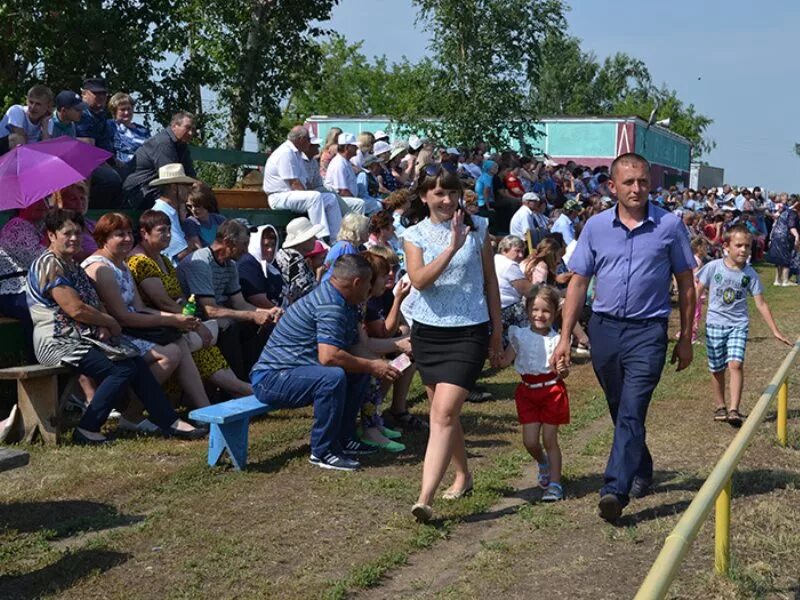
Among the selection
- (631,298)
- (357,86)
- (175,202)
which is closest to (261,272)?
(175,202)

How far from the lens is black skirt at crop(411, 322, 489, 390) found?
634cm

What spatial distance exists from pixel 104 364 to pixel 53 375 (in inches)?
14.2

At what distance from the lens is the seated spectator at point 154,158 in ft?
35.4

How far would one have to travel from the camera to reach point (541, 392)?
7.22 m

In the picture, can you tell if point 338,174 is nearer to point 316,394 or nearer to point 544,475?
point 316,394

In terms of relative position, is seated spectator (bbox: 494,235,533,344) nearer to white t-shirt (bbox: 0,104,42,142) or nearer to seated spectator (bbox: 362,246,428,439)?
seated spectator (bbox: 362,246,428,439)

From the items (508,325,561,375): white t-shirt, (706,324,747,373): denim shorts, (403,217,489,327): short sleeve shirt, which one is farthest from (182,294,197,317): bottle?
(706,324,747,373): denim shorts

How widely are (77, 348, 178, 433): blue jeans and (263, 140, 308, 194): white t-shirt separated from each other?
5089 millimetres

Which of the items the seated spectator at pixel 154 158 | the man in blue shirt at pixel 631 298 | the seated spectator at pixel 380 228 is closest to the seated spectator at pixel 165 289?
the seated spectator at pixel 154 158

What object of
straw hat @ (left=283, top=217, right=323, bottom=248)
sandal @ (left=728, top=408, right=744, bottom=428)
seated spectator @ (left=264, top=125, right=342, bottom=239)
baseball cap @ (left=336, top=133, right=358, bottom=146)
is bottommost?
sandal @ (left=728, top=408, right=744, bottom=428)

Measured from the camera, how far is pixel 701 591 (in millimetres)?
5336

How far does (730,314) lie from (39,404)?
18.8 feet

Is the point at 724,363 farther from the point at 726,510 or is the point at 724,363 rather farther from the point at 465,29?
the point at 465,29

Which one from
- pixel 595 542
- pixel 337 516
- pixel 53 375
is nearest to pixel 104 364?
pixel 53 375
